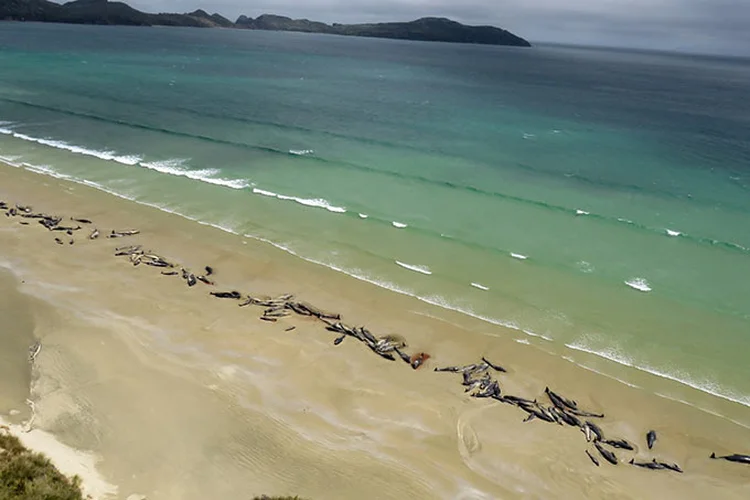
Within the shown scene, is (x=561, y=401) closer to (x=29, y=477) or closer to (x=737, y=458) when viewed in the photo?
(x=737, y=458)

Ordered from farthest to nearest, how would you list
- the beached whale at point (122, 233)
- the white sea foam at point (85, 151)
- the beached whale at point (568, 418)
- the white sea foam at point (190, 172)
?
the white sea foam at point (85, 151)
the white sea foam at point (190, 172)
the beached whale at point (122, 233)
the beached whale at point (568, 418)

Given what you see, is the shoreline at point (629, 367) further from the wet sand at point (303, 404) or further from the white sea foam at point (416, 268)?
the white sea foam at point (416, 268)

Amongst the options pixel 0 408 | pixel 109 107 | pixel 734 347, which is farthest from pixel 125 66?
pixel 734 347

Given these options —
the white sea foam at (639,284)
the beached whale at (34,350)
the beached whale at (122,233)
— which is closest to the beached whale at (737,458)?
the white sea foam at (639,284)

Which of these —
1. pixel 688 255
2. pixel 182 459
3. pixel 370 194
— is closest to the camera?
pixel 182 459

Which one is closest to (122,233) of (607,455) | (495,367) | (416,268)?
(416,268)

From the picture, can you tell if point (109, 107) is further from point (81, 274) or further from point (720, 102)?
point (720, 102)
